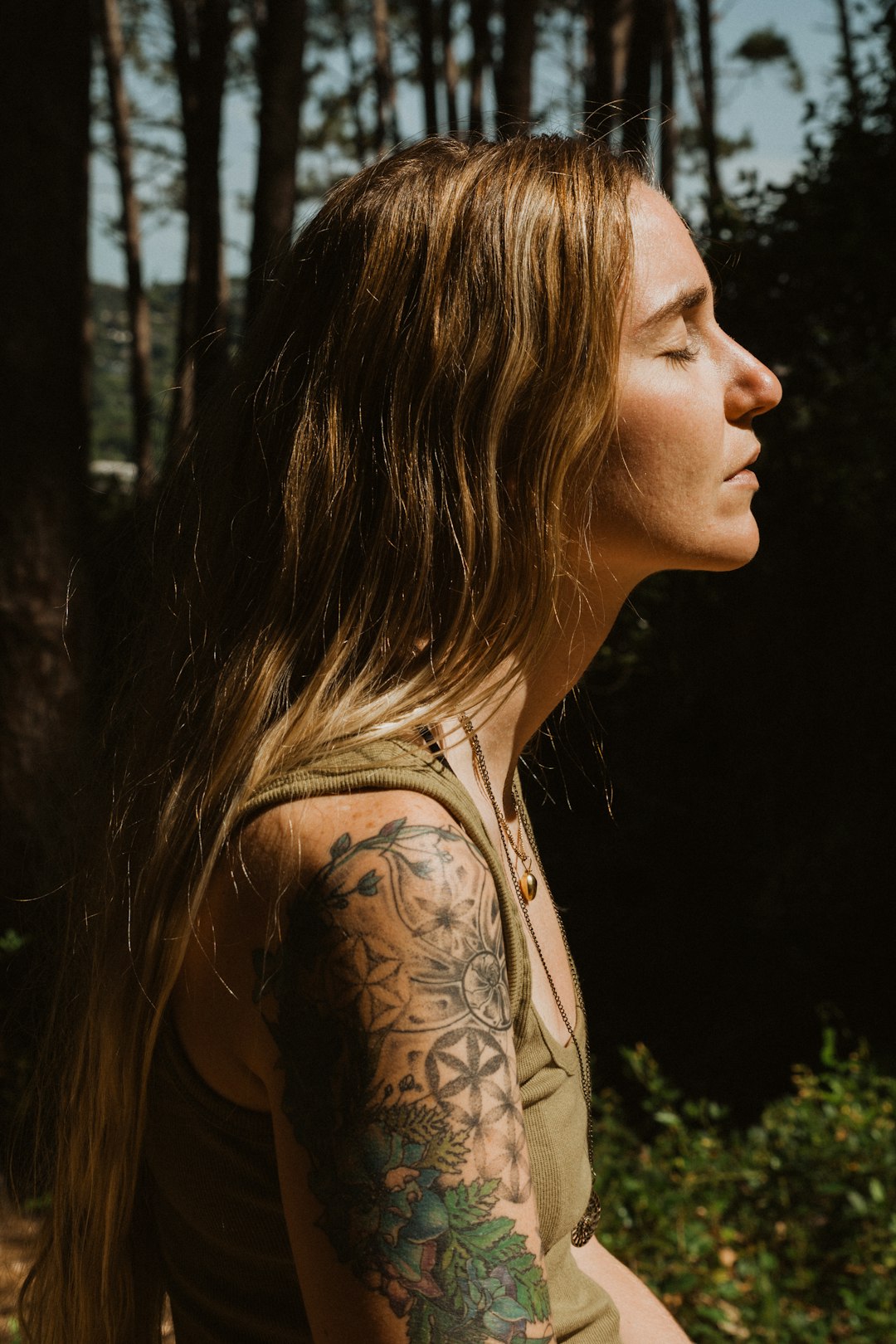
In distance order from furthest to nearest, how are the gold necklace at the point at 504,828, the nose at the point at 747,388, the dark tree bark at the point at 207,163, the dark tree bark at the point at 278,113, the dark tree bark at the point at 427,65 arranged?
1. the dark tree bark at the point at 427,65
2. the dark tree bark at the point at 207,163
3. the dark tree bark at the point at 278,113
4. the nose at the point at 747,388
5. the gold necklace at the point at 504,828

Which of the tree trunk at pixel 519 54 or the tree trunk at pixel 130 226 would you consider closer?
the tree trunk at pixel 519 54

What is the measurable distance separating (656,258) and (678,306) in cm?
7

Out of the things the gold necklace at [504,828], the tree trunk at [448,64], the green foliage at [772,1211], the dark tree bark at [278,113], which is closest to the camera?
the gold necklace at [504,828]

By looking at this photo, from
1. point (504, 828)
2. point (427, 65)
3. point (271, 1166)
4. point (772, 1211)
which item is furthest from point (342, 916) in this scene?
point (427, 65)

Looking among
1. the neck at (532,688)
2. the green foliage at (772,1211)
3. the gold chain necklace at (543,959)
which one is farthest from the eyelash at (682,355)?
the green foliage at (772,1211)

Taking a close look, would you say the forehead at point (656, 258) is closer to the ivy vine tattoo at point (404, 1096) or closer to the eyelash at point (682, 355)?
the eyelash at point (682, 355)

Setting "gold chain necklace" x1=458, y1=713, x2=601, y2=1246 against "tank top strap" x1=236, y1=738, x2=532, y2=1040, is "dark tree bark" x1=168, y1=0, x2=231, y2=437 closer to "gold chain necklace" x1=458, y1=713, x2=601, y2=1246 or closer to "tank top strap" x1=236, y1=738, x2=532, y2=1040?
"gold chain necklace" x1=458, y1=713, x2=601, y2=1246

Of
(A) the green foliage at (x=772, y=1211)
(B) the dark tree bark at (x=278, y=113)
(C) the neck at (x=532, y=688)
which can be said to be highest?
(B) the dark tree bark at (x=278, y=113)

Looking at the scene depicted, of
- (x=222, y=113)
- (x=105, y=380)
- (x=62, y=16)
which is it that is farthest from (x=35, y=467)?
(x=105, y=380)

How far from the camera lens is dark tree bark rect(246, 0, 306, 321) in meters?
8.38

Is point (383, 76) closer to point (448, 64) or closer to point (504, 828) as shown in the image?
point (448, 64)

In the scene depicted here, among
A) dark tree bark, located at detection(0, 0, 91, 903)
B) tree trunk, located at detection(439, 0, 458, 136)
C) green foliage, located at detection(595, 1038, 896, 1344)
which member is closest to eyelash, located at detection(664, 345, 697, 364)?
green foliage, located at detection(595, 1038, 896, 1344)

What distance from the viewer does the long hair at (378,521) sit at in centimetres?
143

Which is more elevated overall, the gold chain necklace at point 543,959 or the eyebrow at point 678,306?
the eyebrow at point 678,306
